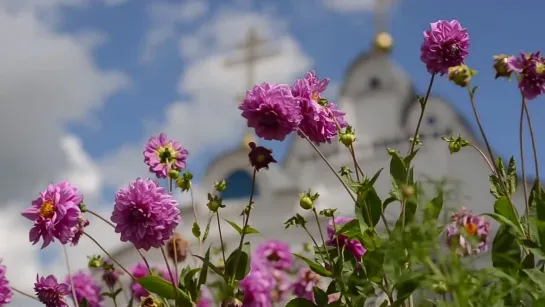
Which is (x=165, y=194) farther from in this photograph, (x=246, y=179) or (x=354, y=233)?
(x=246, y=179)

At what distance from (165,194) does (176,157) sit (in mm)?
209

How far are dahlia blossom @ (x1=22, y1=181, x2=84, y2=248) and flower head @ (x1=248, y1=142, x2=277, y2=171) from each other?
11.7 inches

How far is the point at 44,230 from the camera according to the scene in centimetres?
138

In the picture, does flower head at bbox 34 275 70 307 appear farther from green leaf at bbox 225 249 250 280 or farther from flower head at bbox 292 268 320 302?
flower head at bbox 292 268 320 302

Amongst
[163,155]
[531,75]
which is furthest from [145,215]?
[531,75]

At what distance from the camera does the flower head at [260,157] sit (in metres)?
1.34

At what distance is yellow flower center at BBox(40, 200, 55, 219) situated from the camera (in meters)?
1.39

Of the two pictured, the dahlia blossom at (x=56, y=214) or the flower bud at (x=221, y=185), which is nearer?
the dahlia blossom at (x=56, y=214)

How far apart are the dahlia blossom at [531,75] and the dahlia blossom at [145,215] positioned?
21.6 inches

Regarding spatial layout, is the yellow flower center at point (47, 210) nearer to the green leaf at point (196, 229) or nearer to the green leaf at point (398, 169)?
the green leaf at point (196, 229)

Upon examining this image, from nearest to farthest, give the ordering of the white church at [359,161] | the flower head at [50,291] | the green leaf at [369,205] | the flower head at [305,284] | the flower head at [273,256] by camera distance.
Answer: the green leaf at [369,205] → the flower head at [50,291] → the flower head at [305,284] → the flower head at [273,256] → the white church at [359,161]

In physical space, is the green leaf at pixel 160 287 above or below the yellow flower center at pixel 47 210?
below

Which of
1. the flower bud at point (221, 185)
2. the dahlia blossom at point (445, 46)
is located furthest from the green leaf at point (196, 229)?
the dahlia blossom at point (445, 46)

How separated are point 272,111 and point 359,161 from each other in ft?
28.5
